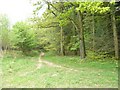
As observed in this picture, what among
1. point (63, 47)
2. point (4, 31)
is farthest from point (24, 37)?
point (63, 47)

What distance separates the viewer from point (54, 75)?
8.64ft

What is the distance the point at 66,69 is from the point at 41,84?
0.43 meters

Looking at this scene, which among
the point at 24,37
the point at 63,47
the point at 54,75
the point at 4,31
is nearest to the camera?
the point at 4,31

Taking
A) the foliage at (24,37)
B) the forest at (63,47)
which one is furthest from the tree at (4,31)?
the foliage at (24,37)

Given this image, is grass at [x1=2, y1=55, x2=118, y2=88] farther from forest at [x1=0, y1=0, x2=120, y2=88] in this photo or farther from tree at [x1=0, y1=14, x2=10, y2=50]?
tree at [x1=0, y1=14, x2=10, y2=50]

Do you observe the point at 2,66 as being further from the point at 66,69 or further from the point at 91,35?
the point at 91,35

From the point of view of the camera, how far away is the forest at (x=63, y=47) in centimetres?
251

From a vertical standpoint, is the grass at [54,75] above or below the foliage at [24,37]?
below

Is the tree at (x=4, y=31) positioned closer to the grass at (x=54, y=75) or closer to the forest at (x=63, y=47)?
the forest at (x=63, y=47)

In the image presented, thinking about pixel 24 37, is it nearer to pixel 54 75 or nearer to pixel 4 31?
pixel 4 31

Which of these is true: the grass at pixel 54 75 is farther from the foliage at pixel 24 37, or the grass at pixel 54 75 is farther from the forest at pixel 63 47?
the foliage at pixel 24 37

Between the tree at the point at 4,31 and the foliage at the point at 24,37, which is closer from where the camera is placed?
the tree at the point at 4,31

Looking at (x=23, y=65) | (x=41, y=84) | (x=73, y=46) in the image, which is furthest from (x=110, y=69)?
(x=23, y=65)

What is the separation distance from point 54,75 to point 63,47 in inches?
17.4
